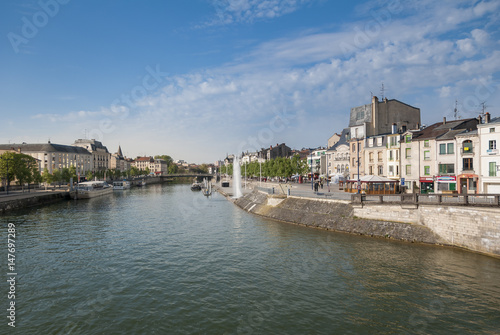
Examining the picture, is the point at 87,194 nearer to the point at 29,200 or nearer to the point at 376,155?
the point at 29,200

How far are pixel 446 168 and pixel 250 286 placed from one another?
126 feet

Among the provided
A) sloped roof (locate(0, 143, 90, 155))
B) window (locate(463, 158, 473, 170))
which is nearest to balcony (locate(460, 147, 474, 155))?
window (locate(463, 158, 473, 170))

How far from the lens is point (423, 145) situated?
4566cm

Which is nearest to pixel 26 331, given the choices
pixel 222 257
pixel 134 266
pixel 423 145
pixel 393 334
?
pixel 134 266

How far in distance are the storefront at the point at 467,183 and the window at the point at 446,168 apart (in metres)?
1.64

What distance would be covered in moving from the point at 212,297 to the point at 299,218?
24.2 meters

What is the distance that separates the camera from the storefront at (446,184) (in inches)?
1630

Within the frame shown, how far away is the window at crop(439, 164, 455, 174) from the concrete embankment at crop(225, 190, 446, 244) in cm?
1828

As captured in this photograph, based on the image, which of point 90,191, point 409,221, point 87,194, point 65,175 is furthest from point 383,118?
point 65,175

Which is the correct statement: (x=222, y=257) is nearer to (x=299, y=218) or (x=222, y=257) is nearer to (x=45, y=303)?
(x=45, y=303)

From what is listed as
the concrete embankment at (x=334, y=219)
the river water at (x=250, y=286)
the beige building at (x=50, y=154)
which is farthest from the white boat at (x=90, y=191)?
the concrete embankment at (x=334, y=219)

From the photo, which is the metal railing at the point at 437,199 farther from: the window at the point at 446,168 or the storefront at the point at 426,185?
the storefront at the point at 426,185

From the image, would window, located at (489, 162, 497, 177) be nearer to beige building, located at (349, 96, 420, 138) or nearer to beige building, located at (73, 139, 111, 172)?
beige building, located at (349, 96, 420, 138)

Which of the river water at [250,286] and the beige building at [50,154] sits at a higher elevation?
the beige building at [50,154]
